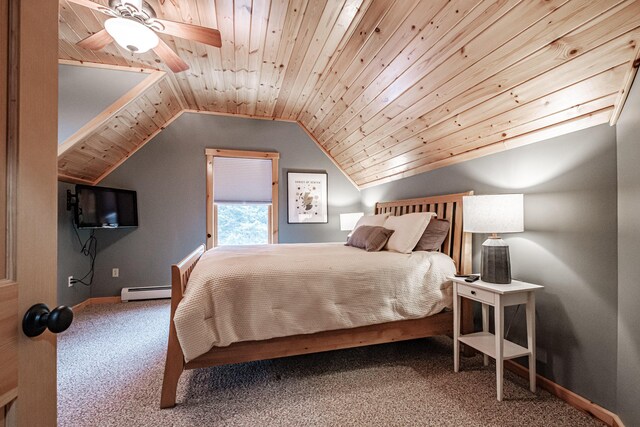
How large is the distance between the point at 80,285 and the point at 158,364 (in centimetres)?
217

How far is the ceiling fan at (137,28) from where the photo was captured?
1701 mm

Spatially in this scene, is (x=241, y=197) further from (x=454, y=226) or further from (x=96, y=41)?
(x=454, y=226)

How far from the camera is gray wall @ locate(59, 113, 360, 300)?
3.82 meters

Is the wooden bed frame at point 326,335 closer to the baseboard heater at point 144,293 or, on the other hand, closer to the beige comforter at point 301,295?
the beige comforter at point 301,295

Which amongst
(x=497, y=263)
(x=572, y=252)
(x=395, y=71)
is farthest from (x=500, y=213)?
(x=395, y=71)

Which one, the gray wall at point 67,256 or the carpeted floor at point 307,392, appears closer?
the carpeted floor at point 307,392

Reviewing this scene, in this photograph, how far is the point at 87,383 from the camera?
75.8 inches

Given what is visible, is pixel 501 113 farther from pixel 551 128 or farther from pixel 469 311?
pixel 469 311

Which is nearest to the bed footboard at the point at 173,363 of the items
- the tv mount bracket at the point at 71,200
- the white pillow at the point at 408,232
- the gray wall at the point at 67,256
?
→ the white pillow at the point at 408,232

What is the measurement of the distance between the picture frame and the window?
25 cm

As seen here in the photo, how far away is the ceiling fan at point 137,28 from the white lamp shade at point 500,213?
7.01 feet

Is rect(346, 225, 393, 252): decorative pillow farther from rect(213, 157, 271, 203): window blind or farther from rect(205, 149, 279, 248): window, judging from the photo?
rect(213, 157, 271, 203): window blind

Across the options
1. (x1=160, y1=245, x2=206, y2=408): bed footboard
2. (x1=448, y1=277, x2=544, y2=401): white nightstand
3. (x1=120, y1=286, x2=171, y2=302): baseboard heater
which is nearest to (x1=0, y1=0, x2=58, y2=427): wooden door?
(x1=160, y1=245, x2=206, y2=408): bed footboard

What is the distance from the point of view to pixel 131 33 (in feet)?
5.83
